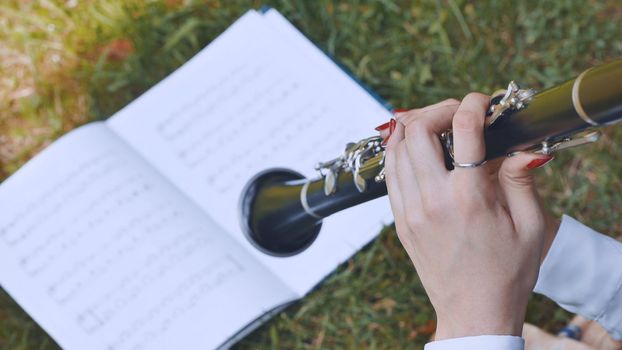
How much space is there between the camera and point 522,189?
54cm

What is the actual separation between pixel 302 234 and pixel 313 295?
14cm

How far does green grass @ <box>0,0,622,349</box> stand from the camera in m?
1.04

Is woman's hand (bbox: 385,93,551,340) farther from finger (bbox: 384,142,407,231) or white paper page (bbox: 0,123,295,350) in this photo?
white paper page (bbox: 0,123,295,350)

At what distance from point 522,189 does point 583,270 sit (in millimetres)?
245

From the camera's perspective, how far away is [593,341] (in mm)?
890

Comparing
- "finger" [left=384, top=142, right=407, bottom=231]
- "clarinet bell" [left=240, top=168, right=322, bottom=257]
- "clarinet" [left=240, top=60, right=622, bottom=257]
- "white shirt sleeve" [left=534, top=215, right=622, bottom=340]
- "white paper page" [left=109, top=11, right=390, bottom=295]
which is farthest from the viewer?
"white paper page" [left=109, top=11, right=390, bottom=295]

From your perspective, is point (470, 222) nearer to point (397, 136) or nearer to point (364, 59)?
point (397, 136)

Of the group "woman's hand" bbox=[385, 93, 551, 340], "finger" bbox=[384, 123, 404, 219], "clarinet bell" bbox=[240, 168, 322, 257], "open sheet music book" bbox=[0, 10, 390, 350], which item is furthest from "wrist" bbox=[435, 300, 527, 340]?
"open sheet music book" bbox=[0, 10, 390, 350]

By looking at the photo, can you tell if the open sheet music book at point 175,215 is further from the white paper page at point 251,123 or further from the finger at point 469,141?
the finger at point 469,141

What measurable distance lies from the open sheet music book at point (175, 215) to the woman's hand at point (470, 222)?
1.44ft

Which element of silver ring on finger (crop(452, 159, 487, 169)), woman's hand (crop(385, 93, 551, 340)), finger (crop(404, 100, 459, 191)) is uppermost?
silver ring on finger (crop(452, 159, 487, 169))

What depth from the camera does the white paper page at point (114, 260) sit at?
3.03 ft

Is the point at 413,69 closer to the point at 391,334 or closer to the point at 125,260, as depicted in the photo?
the point at 391,334

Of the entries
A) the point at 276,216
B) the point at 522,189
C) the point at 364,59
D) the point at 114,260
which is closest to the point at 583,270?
the point at 522,189
